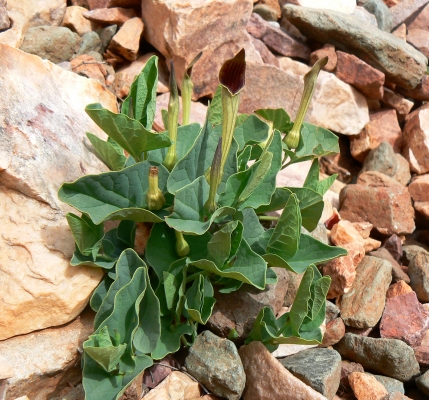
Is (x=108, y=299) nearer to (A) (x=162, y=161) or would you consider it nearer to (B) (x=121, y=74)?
(A) (x=162, y=161)

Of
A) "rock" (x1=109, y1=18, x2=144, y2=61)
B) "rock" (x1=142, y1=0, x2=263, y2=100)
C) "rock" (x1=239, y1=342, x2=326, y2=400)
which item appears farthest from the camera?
"rock" (x1=109, y1=18, x2=144, y2=61)

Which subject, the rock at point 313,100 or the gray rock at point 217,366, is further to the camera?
the rock at point 313,100

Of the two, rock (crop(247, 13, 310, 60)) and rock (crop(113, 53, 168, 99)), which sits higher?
rock (crop(247, 13, 310, 60))

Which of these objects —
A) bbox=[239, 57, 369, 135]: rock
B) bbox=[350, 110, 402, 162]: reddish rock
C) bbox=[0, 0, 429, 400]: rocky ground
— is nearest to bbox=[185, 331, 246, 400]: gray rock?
bbox=[0, 0, 429, 400]: rocky ground

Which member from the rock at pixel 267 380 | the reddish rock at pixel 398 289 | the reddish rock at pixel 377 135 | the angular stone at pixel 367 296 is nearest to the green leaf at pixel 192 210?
the rock at pixel 267 380

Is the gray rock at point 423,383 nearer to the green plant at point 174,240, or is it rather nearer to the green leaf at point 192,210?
the green plant at point 174,240

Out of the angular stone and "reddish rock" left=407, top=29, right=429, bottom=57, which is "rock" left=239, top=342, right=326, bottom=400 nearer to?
the angular stone
